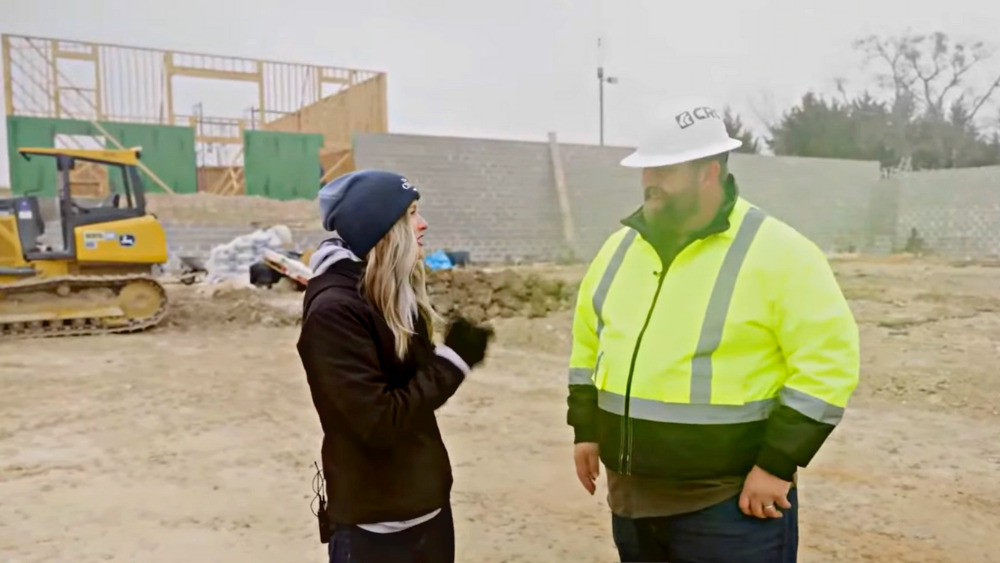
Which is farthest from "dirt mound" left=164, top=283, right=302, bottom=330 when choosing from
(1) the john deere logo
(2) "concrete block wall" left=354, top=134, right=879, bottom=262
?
(1) the john deere logo

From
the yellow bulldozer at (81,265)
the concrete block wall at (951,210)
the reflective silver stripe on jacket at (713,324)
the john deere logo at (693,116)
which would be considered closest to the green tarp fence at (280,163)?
the yellow bulldozer at (81,265)

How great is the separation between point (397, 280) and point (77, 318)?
31.6 ft

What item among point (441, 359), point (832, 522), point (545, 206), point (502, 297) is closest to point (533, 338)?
point (502, 297)

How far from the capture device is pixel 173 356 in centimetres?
890

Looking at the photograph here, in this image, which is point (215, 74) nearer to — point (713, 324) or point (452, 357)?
point (452, 357)

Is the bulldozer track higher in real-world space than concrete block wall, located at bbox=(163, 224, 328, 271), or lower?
lower

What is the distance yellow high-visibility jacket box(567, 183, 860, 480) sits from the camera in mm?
1717

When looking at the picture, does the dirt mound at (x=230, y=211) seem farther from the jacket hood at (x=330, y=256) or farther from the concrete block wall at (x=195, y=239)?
the jacket hood at (x=330, y=256)

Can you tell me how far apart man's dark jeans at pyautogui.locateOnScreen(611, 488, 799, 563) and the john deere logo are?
2.77 feet

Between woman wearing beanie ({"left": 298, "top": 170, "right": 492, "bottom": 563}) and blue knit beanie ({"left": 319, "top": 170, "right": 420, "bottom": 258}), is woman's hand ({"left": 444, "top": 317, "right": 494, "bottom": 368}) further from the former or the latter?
blue knit beanie ({"left": 319, "top": 170, "right": 420, "bottom": 258})

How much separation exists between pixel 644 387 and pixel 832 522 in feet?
8.34

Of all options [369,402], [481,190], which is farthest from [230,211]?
[369,402]

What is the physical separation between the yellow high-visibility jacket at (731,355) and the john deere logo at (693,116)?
164 mm

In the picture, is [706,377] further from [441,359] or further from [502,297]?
[502,297]
